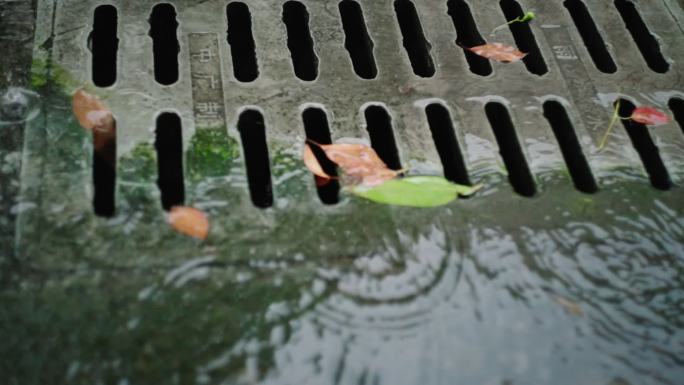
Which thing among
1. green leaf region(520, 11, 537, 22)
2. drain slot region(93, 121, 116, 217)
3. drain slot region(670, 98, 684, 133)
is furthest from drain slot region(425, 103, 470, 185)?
drain slot region(93, 121, 116, 217)

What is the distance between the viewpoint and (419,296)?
1.16 m

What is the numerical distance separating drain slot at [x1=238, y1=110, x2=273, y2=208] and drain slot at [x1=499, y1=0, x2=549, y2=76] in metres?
0.57

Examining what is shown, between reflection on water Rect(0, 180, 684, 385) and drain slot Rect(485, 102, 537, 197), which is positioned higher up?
drain slot Rect(485, 102, 537, 197)

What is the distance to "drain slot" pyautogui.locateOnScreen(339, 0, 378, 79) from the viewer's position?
163cm

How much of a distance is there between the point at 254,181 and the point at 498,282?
1.51 ft

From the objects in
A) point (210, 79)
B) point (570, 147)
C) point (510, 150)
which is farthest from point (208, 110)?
point (570, 147)

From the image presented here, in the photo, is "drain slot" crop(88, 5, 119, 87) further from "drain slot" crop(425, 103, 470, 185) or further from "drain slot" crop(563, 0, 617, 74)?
"drain slot" crop(563, 0, 617, 74)

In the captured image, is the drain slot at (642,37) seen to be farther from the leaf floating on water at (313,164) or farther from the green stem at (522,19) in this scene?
the leaf floating on water at (313,164)

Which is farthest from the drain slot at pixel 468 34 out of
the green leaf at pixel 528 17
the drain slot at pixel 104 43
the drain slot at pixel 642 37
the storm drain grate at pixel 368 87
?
the drain slot at pixel 104 43

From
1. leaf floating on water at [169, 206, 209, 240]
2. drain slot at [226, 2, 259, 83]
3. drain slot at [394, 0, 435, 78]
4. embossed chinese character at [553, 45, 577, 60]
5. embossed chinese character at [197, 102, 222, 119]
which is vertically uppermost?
drain slot at [226, 2, 259, 83]

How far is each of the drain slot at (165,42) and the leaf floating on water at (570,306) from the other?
91 cm

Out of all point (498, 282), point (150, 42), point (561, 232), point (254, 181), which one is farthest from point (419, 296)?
point (150, 42)

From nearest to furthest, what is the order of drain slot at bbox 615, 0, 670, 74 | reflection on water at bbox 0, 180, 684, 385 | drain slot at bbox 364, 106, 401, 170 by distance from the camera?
reflection on water at bbox 0, 180, 684, 385
drain slot at bbox 364, 106, 401, 170
drain slot at bbox 615, 0, 670, 74

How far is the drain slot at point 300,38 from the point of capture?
162 cm
